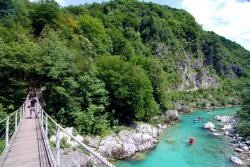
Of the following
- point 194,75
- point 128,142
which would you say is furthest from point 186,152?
point 194,75

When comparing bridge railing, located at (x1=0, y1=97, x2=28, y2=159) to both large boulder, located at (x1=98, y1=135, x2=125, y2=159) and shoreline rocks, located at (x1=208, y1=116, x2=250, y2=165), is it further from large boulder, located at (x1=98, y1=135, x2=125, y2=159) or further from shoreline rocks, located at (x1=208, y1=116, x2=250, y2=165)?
shoreline rocks, located at (x1=208, y1=116, x2=250, y2=165)

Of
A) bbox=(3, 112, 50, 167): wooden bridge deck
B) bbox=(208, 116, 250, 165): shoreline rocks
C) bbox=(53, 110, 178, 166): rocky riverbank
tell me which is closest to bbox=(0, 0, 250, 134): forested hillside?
bbox=(53, 110, 178, 166): rocky riverbank

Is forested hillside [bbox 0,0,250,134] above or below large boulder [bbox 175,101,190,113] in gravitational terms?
above

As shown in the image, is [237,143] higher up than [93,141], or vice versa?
[93,141]

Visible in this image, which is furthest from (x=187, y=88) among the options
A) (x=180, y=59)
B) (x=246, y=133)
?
Answer: (x=246, y=133)

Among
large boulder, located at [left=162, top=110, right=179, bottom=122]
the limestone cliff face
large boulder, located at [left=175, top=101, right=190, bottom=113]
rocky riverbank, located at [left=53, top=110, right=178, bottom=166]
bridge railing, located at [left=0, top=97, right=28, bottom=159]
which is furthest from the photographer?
the limestone cliff face

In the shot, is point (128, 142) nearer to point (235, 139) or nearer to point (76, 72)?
point (76, 72)

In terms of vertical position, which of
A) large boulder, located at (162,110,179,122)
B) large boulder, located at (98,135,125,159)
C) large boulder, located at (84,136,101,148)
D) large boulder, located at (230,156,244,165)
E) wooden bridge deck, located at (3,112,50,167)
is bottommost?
large boulder, located at (230,156,244,165)
